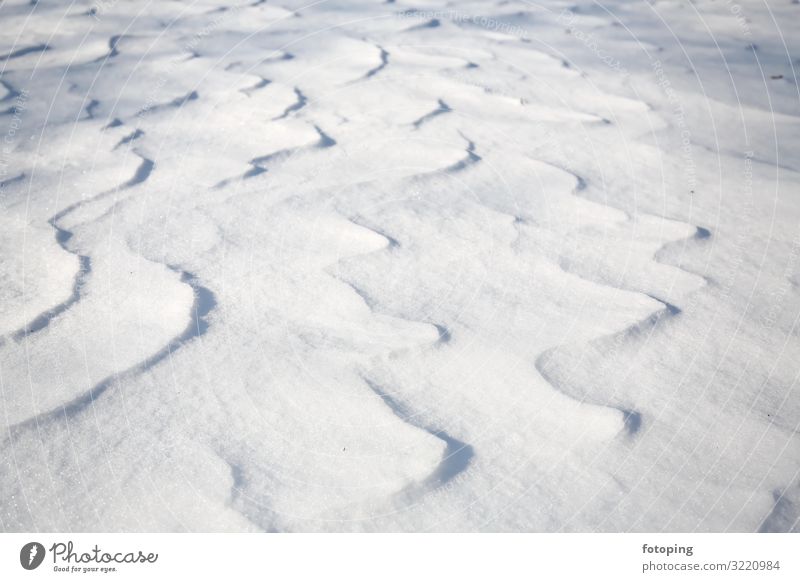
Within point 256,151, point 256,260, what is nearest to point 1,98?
point 256,151

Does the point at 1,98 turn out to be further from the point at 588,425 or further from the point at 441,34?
the point at 588,425
